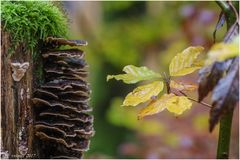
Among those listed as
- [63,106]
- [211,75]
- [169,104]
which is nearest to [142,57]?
[63,106]

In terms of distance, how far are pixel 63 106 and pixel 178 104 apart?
368 millimetres

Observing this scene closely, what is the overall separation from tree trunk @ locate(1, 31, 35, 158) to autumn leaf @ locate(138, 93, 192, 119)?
1.06 ft

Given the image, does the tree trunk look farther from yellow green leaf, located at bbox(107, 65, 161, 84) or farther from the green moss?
yellow green leaf, located at bbox(107, 65, 161, 84)

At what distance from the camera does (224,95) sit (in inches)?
27.5

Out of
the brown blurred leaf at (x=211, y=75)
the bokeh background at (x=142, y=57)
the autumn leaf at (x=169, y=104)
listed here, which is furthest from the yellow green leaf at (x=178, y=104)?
the bokeh background at (x=142, y=57)

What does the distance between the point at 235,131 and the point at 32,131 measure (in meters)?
2.36

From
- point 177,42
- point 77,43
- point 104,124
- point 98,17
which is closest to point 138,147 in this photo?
point 177,42

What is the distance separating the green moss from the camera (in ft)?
3.59

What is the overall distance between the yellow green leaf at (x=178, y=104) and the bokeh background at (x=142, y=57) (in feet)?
6.88

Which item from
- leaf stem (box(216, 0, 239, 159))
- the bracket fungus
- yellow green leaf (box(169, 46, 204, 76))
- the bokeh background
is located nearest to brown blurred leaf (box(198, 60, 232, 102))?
leaf stem (box(216, 0, 239, 159))

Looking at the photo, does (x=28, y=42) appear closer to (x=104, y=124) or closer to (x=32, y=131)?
(x=32, y=131)

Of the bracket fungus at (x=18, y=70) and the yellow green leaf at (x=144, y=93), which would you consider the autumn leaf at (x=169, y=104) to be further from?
the bracket fungus at (x=18, y=70)

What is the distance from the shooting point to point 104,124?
6.43 meters

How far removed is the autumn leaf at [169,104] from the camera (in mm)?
963
